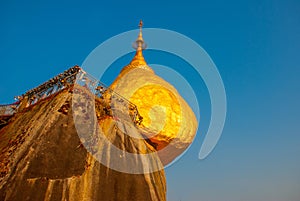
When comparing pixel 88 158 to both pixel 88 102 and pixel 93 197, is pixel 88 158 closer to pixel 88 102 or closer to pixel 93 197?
pixel 93 197

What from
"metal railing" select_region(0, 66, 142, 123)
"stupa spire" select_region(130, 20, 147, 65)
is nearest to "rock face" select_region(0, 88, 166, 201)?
"metal railing" select_region(0, 66, 142, 123)

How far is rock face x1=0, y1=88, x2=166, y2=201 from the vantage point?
6160 millimetres

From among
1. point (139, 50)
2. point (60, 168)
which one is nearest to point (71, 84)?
point (60, 168)

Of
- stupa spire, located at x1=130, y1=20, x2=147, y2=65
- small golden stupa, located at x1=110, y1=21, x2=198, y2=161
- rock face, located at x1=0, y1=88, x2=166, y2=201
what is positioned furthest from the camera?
stupa spire, located at x1=130, y1=20, x2=147, y2=65

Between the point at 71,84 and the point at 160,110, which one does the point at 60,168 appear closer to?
the point at 71,84

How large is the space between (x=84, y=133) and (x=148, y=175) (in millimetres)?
2453

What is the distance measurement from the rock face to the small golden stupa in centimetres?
Answer: 415

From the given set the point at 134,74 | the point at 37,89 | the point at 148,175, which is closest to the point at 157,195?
the point at 148,175

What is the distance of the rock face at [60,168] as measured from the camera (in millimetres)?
6160

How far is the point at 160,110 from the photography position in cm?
1311

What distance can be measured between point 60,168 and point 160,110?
23.2 feet

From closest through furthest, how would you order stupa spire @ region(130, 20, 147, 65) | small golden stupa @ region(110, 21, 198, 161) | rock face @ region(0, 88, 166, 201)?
1. rock face @ region(0, 88, 166, 201)
2. small golden stupa @ region(110, 21, 198, 161)
3. stupa spire @ region(130, 20, 147, 65)

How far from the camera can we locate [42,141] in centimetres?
697

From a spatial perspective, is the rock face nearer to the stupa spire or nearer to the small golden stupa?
the small golden stupa
